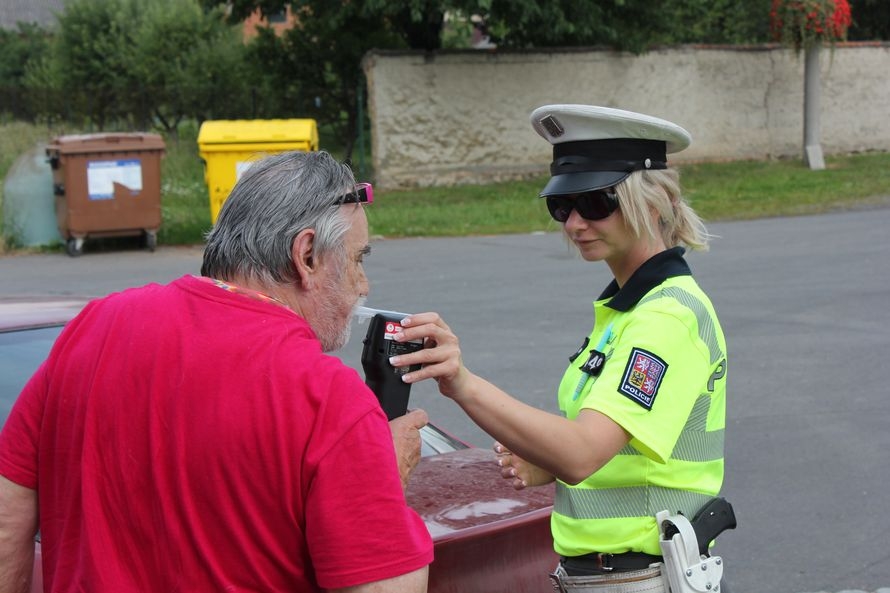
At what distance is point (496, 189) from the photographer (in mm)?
19234

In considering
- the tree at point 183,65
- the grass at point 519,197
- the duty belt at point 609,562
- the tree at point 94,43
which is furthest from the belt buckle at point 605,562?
the tree at point 94,43

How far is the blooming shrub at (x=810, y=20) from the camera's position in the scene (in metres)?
19.8

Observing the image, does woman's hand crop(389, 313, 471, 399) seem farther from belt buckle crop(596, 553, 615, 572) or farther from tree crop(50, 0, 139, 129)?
tree crop(50, 0, 139, 129)

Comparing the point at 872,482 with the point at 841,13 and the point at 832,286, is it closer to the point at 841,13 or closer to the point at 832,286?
the point at 832,286

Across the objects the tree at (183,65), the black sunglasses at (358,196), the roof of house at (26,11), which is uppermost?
the roof of house at (26,11)

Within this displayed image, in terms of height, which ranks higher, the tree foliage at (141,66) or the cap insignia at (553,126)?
the tree foliage at (141,66)

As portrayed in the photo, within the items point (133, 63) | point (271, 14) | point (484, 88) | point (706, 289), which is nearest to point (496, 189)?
point (484, 88)

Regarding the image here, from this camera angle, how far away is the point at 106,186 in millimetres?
13477

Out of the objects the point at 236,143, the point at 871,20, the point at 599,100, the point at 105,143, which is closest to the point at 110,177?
the point at 105,143

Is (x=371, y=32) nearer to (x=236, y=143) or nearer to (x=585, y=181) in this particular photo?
(x=236, y=143)

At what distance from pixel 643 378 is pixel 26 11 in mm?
55609

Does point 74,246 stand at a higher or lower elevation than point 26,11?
lower

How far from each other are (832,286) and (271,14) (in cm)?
1292

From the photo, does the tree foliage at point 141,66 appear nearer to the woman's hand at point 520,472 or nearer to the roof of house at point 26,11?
the roof of house at point 26,11
